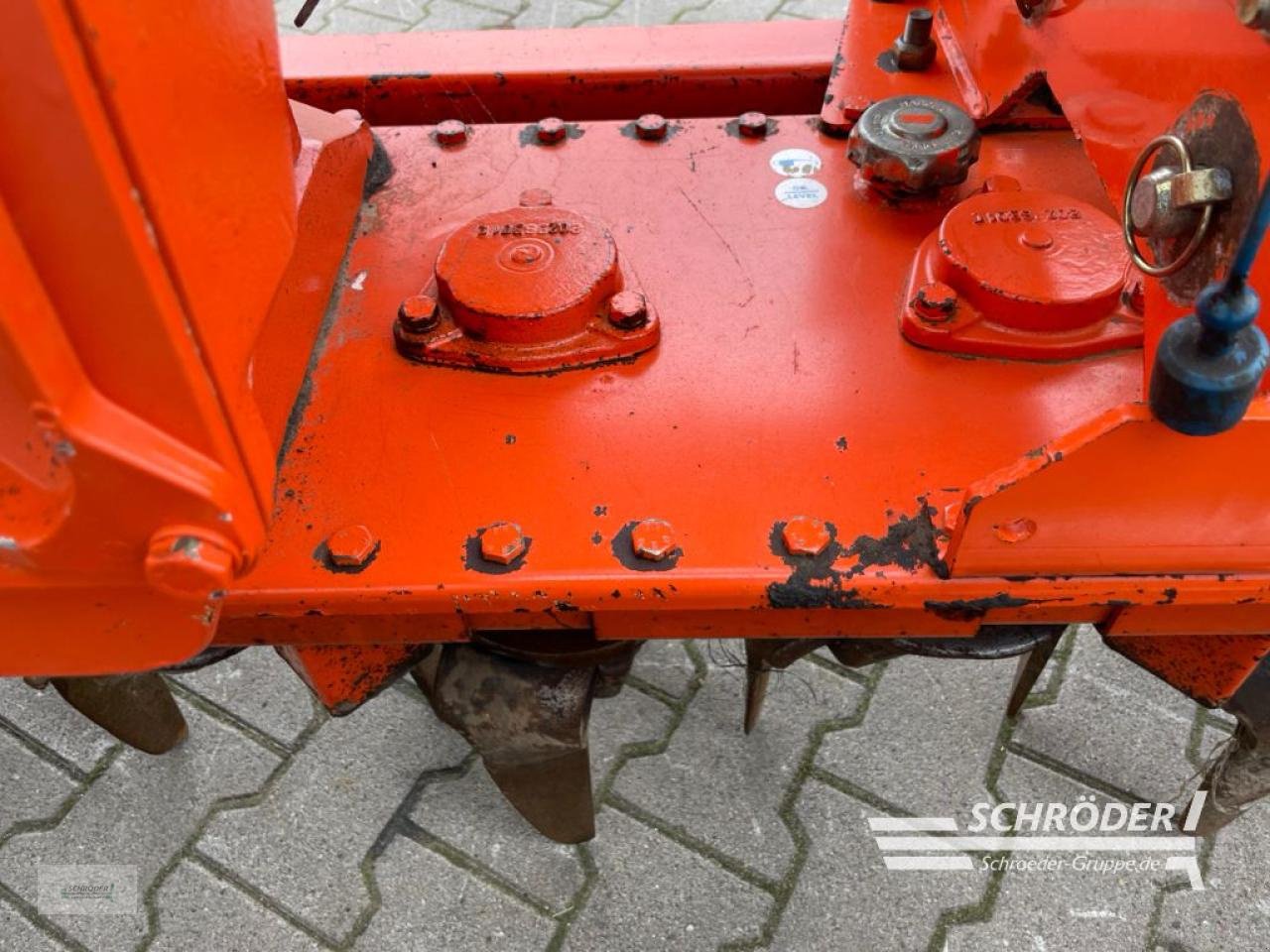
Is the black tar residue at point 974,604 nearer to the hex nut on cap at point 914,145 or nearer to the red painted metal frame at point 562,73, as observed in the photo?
the hex nut on cap at point 914,145

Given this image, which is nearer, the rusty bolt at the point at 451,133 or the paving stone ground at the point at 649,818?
the rusty bolt at the point at 451,133

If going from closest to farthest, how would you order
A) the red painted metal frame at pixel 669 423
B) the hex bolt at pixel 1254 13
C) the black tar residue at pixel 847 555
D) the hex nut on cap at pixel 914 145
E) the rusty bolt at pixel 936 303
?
the hex bolt at pixel 1254 13
the red painted metal frame at pixel 669 423
the black tar residue at pixel 847 555
the rusty bolt at pixel 936 303
the hex nut on cap at pixel 914 145

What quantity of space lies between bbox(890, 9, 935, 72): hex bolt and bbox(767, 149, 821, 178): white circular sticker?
0.67 feet

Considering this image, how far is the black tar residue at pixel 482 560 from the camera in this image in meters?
0.82

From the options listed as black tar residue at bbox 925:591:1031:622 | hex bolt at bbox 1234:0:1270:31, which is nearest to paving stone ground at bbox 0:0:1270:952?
black tar residue at bbox 925:591:1031:622

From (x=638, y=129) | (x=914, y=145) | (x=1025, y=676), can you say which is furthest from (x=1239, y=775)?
(x=638, y=129)

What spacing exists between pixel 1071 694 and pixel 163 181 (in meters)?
1.58

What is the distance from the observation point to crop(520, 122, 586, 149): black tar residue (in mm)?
1234

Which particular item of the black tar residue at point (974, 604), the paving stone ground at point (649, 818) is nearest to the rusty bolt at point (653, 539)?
the black tar residue at point (974, 604)

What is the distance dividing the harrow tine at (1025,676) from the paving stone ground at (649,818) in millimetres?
58

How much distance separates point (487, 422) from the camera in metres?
0.93

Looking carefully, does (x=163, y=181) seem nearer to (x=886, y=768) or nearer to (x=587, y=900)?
(x=587, y=900)

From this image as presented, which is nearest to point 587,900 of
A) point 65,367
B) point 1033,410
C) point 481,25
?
point 1033,410

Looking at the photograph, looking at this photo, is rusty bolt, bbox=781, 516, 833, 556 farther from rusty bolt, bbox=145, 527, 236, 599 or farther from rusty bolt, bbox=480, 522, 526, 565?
rusty bolt, bbox=145, 527, 236, 599
